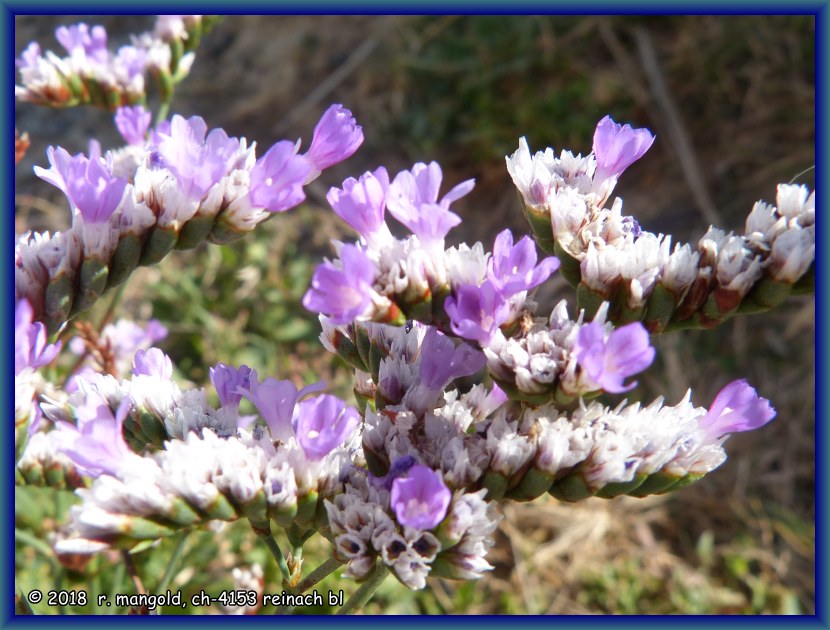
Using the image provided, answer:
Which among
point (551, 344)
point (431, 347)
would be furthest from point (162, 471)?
point (551, 344)

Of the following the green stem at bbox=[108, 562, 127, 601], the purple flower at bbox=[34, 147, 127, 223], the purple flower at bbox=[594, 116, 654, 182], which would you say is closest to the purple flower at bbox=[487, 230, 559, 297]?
the purple flower at bbox=[594, 116, 654, 182]

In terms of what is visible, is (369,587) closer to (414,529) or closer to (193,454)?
(414,529)

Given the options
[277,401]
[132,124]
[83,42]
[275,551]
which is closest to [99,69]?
[83,42]

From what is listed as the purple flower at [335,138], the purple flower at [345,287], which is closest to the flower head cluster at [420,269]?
the purple flower at [345,287]

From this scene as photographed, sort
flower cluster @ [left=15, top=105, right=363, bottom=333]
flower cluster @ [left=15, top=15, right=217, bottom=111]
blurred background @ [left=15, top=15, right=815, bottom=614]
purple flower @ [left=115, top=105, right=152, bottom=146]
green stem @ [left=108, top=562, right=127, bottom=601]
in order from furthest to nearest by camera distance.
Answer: blurred background @ [left=15, top=15, right=815, bottom=614] → flower cluster @ [left=15, top=15, right=217, bottom=111] → green stem @ [left=108, top=562, right=127, bottom=601] → purple flower @ [left=115, top=105, right=152, bottom=146] → flower cluster @ [left=15, top=105, right=363, bottom=333]

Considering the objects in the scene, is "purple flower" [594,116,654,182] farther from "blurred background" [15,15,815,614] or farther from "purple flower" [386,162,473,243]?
"blurred background" [15,15,815,614]
